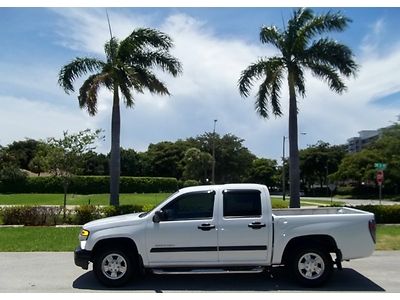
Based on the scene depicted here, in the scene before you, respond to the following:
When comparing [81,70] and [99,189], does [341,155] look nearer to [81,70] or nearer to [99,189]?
[99,189]

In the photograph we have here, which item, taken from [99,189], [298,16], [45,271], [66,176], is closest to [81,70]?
[66,176]

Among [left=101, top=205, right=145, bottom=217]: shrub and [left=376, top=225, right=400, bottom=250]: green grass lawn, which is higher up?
[left=101, top=205, right=145, bottom=217]: shrub

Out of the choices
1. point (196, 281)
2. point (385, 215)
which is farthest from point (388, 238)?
point (196, 281)

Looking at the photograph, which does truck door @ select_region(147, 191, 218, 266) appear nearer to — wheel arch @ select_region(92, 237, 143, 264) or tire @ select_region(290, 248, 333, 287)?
wheel arch @ select_region(92, 237, 143, 264)

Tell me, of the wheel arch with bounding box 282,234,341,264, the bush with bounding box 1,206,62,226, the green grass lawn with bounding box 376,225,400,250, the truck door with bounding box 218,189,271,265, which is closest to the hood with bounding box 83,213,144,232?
the truck door with bounding box 218,189,271,265

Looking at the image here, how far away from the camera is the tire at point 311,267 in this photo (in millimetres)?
7715

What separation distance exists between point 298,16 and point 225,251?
1519cm

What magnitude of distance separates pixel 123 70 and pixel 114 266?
13593 mm

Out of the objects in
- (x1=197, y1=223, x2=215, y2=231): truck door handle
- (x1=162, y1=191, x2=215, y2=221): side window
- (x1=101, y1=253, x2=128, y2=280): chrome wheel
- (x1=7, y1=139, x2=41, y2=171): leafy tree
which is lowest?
(x1=101, y1=253, x2=128, y2=280): chrome wheel

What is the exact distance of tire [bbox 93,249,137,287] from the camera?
7.84 m

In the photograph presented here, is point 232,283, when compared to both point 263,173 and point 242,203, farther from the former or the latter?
point 263,173

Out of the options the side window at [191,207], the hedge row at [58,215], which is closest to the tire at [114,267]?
the side window at [191,207]

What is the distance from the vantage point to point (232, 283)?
8.04 metres

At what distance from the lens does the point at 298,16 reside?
67.2 ft
